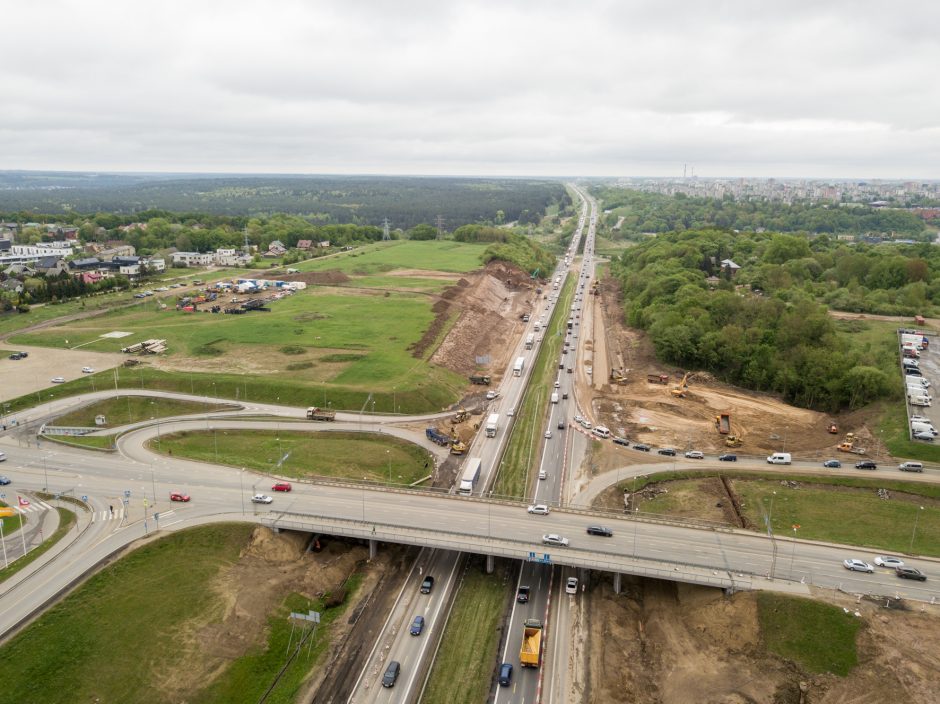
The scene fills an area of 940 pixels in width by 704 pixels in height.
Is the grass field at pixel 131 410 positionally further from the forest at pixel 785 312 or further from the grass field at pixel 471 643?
the forest at pixel 785 312

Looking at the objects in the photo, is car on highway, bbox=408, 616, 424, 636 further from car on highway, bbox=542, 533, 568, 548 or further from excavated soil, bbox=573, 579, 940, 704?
car on highway, bbox=542, 533, 568, 548

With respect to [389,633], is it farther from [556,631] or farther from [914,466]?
[914,466]

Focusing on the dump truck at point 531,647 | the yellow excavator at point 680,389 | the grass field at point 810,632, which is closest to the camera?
the grass field at point 810,632

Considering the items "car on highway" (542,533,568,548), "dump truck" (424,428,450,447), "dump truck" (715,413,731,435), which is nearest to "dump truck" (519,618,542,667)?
"car on highway" (542,533,568,548)

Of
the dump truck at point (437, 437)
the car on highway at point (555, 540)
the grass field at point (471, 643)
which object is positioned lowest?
the grass field at point (471, 643)

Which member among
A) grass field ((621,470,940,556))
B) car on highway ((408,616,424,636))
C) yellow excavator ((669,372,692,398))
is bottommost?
car on highway ((408,616,424,636))

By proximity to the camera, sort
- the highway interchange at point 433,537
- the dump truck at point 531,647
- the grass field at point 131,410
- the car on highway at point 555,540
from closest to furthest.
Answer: the dump truck at point 531,647 → the highway interchange at point 433,537 → the car on highway at point 555,540 → the grass field at point 131,410

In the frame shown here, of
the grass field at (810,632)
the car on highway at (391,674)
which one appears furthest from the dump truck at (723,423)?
the car on highway at (391,674)
